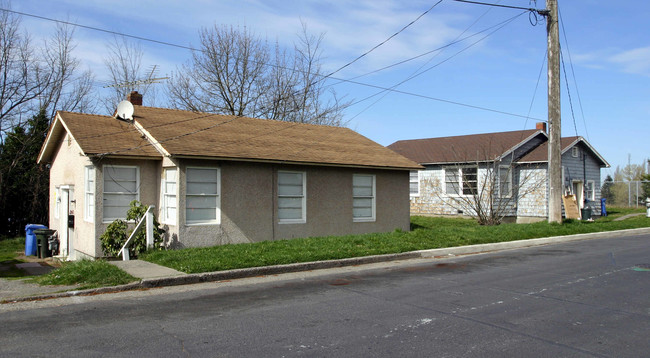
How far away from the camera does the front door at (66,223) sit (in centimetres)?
1589

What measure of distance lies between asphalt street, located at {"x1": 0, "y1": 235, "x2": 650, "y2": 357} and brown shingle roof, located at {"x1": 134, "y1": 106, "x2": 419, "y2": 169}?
527 cm

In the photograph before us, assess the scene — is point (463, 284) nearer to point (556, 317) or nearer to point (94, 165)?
point (556, 317)

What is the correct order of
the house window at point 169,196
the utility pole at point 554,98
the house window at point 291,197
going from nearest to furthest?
the house window at point 169,196
the house window at point 291,197
the utility pole at point 554,98

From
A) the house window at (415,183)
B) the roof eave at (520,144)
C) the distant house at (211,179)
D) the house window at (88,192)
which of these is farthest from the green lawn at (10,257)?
the roof eave at (520,144)

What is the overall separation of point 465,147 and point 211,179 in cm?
1747

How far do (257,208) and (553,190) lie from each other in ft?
36.8

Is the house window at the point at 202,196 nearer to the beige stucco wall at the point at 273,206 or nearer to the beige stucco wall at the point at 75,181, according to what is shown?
the beige stucco wall at the point at 273,206

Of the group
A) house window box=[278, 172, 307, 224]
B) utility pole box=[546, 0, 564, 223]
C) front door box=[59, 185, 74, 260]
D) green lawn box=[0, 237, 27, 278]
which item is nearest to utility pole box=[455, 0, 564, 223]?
utility pole box=[546, 0, 564, 223]

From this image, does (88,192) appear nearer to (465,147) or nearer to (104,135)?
(104,135)

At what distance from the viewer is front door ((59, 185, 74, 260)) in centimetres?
1589

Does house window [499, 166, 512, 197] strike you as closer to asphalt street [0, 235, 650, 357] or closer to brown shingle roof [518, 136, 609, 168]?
brown shingle roof [518, 136, 609, 168]

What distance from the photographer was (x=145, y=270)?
10203mm

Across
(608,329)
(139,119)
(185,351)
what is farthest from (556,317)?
(139,119)

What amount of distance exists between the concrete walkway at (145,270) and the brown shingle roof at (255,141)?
324 centimetres
